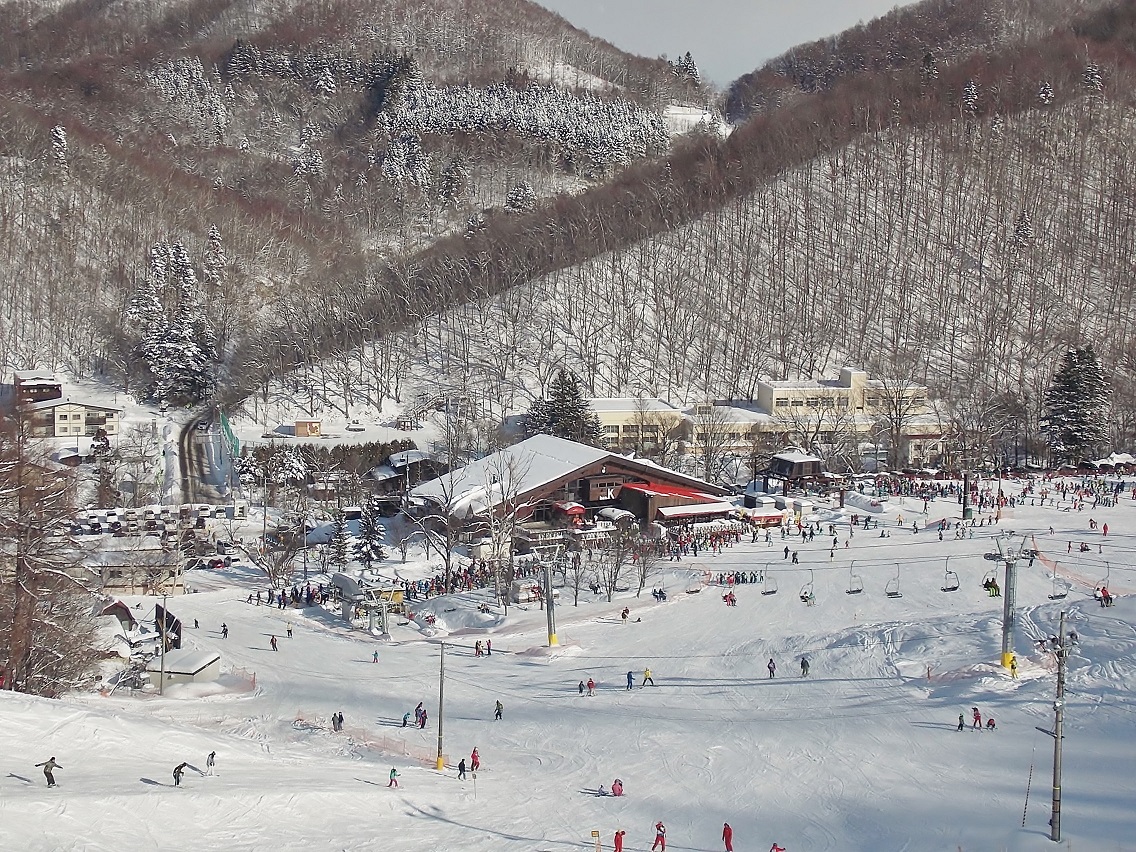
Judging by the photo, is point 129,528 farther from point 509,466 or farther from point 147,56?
point 147,56

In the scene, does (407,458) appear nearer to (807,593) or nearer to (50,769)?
(807,593)

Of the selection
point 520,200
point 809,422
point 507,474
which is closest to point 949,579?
point 507,474

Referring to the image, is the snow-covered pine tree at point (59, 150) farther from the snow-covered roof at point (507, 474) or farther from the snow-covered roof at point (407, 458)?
the snow-covered roof at point (507, 474)

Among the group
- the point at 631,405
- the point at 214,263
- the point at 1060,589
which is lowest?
the point at 1060,589

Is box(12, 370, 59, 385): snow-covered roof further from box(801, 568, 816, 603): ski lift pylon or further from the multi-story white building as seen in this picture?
box(801, 568, 816, 603): ski lift pylon

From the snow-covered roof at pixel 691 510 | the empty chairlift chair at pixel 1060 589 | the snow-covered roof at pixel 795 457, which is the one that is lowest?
the empty chairlift chair at pixel 1060 589

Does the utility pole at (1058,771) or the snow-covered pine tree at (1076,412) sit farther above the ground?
the snow-covered pine tree at (1076,412)

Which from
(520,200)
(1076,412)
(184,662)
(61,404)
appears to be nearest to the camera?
(184,662)

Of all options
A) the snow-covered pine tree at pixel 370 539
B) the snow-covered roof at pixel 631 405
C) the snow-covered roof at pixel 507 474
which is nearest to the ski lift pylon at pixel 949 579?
the snow-covered roof at pixel 507 474
